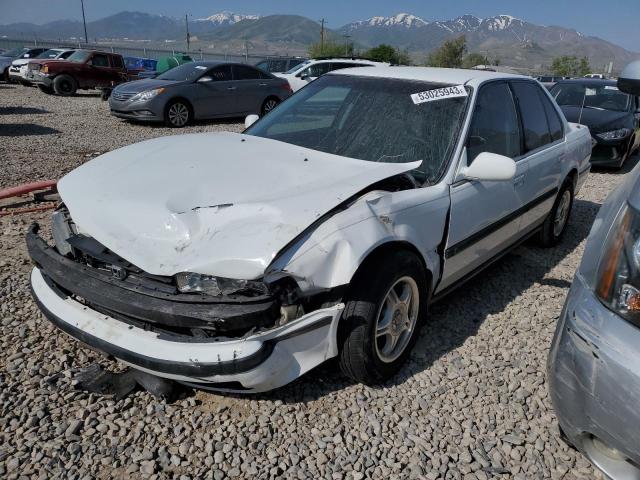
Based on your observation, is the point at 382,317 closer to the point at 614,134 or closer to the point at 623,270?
the point at 623,270

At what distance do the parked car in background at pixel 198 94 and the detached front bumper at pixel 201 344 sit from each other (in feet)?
29.8

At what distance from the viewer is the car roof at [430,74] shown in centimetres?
331

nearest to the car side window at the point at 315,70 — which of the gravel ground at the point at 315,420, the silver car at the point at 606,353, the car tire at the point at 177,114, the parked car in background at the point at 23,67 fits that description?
the car tire at the point at 177,114

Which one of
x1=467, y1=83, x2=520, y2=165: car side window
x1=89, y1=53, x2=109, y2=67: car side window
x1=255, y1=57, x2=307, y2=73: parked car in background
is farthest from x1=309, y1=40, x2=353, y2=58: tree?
x1=467, y1=83, x2=520, y2=165: car side window

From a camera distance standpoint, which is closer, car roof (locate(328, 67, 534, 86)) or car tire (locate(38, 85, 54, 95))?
car roof (locate(328, 67, 534, 86))

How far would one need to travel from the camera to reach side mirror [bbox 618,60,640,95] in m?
2.55

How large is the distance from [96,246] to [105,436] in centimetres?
85

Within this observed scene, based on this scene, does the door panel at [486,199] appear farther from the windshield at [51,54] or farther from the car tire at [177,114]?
the windshield at [51,54]

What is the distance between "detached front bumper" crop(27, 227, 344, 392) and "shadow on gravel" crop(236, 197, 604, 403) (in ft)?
1.22

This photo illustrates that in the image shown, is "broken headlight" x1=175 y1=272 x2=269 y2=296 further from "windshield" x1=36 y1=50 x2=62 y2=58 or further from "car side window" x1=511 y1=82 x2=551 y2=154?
"windshield" x1=36 y1=50 x2=62 y2=58

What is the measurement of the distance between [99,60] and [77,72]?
3.73 ft

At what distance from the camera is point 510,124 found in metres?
3.58

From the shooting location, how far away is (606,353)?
1.66m

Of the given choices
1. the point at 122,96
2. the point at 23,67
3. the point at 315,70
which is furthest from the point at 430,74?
the point at 23,67
